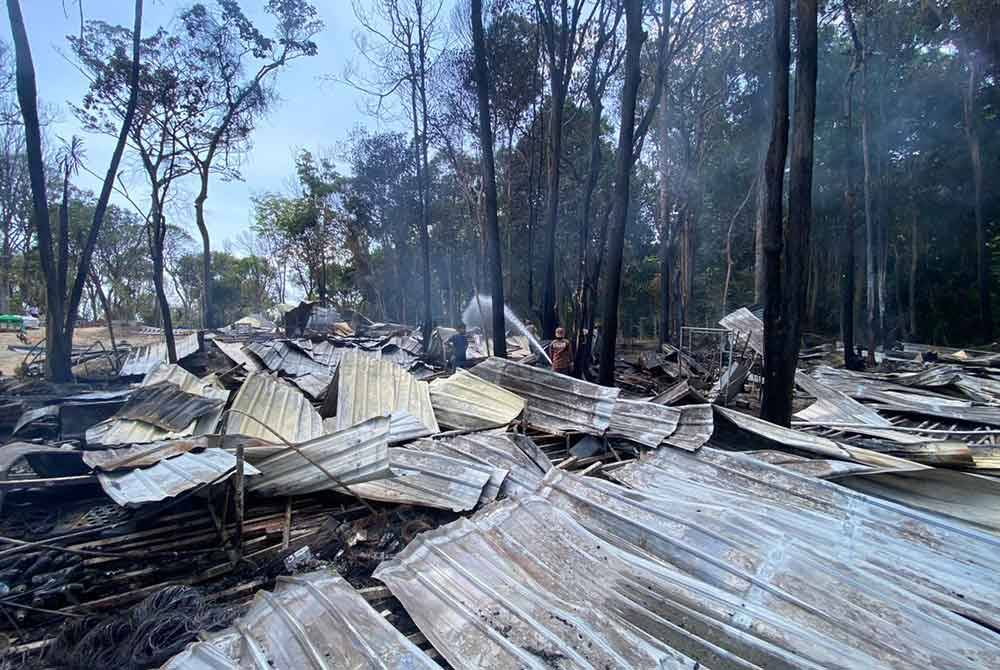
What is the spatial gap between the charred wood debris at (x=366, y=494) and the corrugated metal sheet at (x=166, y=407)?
0.02 m

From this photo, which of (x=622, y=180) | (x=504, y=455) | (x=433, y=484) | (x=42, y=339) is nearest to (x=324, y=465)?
(x=433, y=484)

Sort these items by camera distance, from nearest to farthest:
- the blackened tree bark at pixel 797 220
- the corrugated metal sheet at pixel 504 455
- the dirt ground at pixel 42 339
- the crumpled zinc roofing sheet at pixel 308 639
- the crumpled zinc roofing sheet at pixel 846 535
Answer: the crumpled zinc roofing sheet at pixel 308 639, the crumpled zinc roofing sheet at pixel 846 535, the corrugated metal sheet at pixel 504 455, the blackened tree bark at pixel 797 220, the dirt ground at pixel 42 339

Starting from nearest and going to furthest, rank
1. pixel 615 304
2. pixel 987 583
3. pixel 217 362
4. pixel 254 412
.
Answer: pixel 987 583 < pixel 254 412 < pixel 615 304 < pixel 217 362

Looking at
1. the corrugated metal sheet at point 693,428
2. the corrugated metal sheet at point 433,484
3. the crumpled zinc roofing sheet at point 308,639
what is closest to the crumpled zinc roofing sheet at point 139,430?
the corrugated metal sheet at point 433,484

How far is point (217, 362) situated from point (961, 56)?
25.7 m

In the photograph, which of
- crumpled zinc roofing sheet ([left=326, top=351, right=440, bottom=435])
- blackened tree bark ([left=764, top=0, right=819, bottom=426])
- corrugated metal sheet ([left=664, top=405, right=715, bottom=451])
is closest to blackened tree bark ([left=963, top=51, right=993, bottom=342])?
blackened tree bark ([left=764, top=0, right=819, bottom=426])

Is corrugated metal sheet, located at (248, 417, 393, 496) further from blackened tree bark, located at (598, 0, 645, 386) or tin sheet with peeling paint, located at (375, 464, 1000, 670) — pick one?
blackened tree bark, located at (598, 0, 645, 386)

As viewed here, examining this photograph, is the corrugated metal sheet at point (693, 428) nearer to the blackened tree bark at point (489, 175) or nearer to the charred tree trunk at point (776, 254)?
the charred tree trunk at point (776, 254)

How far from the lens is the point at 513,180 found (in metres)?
22.3

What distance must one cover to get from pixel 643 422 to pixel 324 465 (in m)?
2.88

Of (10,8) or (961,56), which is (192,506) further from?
(961,56)

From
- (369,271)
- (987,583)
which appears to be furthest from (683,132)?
(369,271)

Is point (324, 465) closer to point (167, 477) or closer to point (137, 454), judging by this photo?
point (167, 477)

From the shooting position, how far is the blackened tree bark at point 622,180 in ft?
24.1
